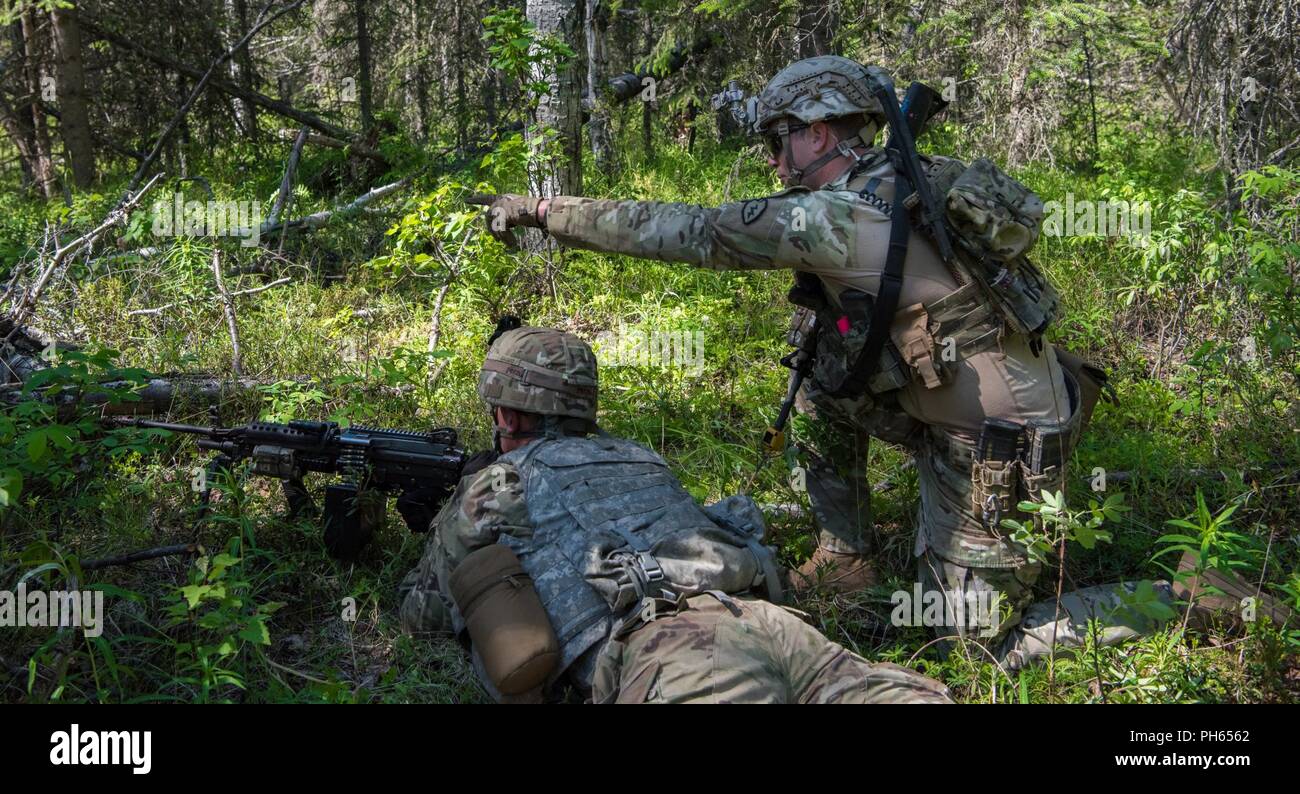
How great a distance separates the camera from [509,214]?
3895 mm

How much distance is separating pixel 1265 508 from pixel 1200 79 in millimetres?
3398

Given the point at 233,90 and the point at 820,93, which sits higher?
the point at 233,90

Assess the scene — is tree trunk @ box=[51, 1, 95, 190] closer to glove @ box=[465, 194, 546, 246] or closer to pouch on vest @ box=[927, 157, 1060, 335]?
glove @ box=[465, 194, 546, 246]

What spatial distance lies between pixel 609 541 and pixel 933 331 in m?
1.54

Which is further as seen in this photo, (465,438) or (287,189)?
(287,189)

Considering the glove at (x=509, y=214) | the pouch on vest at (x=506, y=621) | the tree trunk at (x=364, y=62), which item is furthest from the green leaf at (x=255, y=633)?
the tree trunk at (x=364, y=62)

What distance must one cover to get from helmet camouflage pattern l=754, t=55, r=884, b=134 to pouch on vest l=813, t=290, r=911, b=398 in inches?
30.3

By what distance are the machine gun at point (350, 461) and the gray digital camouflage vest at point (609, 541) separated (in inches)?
22.3

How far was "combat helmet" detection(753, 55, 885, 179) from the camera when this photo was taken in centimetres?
397

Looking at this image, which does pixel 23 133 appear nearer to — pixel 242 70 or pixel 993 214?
pixel 242 70

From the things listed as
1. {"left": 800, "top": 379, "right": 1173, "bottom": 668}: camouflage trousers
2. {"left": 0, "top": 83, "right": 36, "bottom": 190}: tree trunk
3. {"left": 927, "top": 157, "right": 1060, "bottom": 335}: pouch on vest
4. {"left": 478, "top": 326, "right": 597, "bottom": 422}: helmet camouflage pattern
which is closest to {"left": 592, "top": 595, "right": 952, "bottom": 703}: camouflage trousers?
{"left": 800, "top": 379, "right": 1173, "bottom": 668}: camouflage trousers

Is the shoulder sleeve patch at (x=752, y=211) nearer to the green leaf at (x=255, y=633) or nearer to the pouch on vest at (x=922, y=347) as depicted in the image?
the pouch on vest at (x=922, y=347)

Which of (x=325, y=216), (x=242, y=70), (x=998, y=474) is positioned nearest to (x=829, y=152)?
(x=998, y=474)
